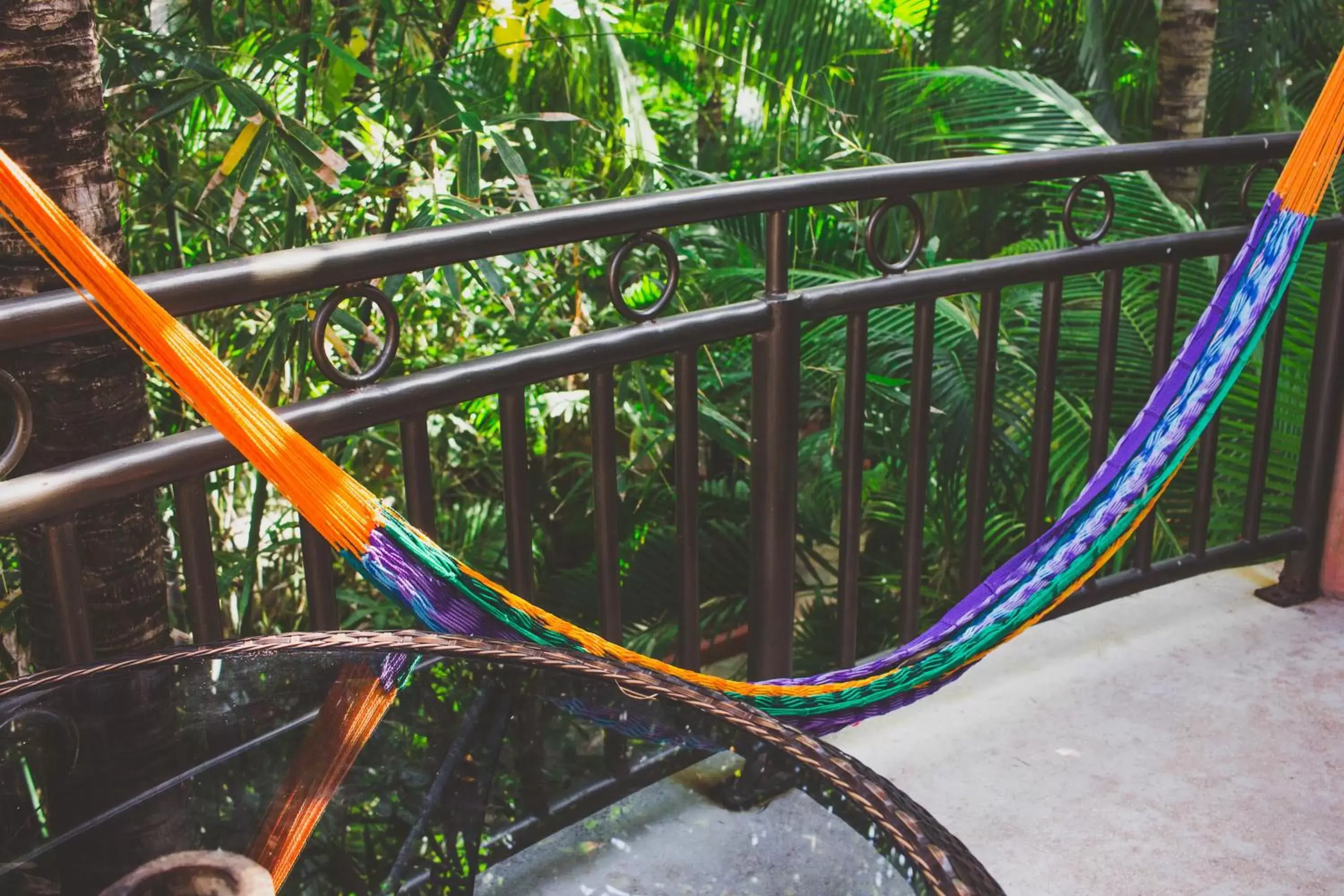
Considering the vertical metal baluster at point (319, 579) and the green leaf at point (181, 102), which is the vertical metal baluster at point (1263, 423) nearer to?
the vertical metal baluster at point (319, 579)

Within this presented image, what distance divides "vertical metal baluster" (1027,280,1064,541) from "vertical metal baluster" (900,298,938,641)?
0.56ft

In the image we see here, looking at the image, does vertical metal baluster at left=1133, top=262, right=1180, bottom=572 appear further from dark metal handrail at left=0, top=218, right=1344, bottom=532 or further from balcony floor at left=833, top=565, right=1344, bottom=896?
balcony floor at left=833, top=565, right=1344, bottom=896

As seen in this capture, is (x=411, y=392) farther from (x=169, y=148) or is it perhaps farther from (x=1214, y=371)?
(x=169, y=148)

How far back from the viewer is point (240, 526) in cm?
298

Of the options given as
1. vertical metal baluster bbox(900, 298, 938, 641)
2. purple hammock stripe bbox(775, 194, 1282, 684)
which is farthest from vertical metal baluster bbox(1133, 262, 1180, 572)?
vertical metal baluster bbox(900, 298, 938, 641)

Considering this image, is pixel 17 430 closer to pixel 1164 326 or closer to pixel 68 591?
pixel 68 591

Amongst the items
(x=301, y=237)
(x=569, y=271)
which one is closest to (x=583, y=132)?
(x=569, y=271)

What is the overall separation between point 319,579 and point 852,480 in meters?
0.68

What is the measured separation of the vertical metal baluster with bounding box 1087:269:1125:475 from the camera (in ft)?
5.82

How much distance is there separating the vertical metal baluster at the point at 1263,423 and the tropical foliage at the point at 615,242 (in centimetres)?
41

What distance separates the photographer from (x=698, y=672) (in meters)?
1.40

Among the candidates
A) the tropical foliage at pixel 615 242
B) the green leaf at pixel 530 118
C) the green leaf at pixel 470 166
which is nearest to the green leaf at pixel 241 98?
the tropical foliage at pixel 615 242

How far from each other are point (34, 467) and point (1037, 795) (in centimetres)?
120

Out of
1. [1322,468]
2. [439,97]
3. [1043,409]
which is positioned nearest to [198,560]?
[439,97]
